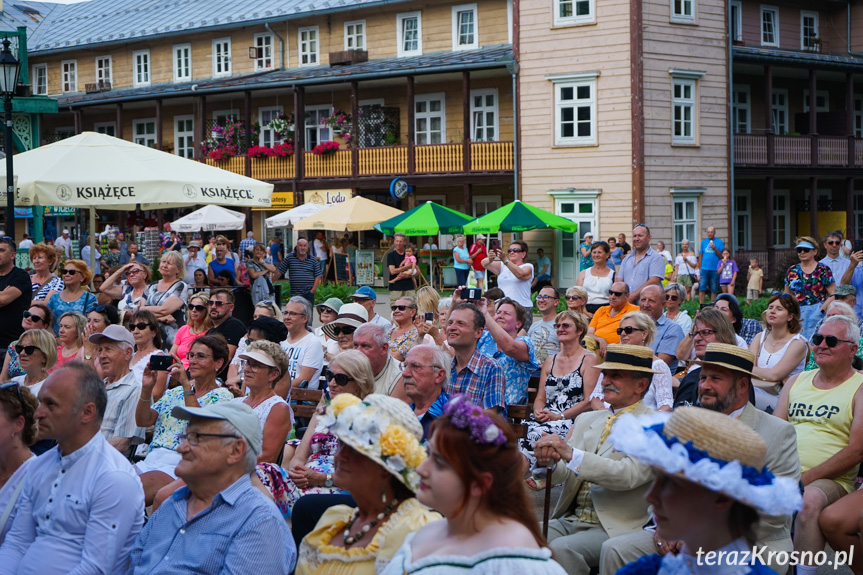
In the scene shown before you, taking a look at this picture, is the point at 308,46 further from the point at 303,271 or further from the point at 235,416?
the point at 235,416

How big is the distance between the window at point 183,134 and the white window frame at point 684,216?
1973cm

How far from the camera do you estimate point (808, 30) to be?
33.2 meters

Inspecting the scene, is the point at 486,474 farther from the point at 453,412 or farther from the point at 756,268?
the point at 756,268

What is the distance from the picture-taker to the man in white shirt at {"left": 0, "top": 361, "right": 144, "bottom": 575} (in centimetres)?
454

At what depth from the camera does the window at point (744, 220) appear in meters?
32.4

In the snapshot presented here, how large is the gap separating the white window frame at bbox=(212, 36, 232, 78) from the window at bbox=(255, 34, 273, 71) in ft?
4.81

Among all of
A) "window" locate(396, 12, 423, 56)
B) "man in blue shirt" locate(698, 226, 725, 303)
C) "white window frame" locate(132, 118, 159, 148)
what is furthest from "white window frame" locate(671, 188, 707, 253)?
"white window frame" locate(132, 118, 159, 148)

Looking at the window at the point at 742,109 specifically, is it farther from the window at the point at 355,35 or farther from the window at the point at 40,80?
the window at the point at 40,80

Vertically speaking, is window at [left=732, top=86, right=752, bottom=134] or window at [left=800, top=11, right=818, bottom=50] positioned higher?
window at [left=800, top=11, right=818, bottom=50]

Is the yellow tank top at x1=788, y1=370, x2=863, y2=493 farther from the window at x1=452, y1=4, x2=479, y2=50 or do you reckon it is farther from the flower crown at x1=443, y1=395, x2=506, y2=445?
the window at x1=452, y1=4, x2=479, y2=50

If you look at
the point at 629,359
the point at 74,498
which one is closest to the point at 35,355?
the point at 74,498

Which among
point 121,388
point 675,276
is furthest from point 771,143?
point 121,388

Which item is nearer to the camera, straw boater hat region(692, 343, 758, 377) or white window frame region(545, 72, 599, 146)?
straw boater hat region(692, 343, 758, 377)

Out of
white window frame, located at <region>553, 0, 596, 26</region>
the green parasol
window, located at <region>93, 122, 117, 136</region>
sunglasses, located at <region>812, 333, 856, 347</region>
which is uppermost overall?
white window frame, located at <region>553, 0, 596, 26</region>
